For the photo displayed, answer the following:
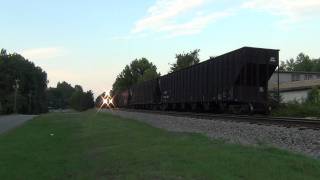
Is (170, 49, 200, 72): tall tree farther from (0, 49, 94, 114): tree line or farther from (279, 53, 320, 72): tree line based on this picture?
(279, 53, 320, 72): tree line

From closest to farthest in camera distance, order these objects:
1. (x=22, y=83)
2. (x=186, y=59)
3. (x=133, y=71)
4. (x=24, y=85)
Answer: (x=186, y=59)
(x=22, y=83)
(x=24, y=85)
(x=133, y=71)

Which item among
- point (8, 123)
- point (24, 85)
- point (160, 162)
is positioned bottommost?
point (160, 162)

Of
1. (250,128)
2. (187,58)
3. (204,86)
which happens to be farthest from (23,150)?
(187,58)

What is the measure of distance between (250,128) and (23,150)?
7914 millimetres

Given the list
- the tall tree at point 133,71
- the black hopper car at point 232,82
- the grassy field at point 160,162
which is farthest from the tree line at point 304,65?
the grassy field at point 160,162

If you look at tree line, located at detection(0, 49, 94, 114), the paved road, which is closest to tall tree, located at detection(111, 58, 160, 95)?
tree line, located at detection(0, 49, 94, 114)

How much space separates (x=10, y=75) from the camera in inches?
5684

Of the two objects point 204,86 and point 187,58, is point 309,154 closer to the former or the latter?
point 204,86

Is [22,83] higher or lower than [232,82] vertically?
higher

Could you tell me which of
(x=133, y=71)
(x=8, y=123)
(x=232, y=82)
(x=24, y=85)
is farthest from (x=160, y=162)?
(x=133, y=71)

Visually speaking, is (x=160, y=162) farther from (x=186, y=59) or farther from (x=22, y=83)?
(x=22, y=83)

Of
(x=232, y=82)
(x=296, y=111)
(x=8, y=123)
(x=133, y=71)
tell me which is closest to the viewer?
(x=232, y=82)

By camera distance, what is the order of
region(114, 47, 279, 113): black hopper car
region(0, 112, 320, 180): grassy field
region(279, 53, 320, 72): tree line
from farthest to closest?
region(279, 53, 320, 72): tree line, region(114, 47, 279, 113): black hopper car, region(0, 112, 320, 180): grassy field

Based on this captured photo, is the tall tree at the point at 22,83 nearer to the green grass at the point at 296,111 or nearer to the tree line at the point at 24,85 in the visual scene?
the tree line at the point at 24,85
